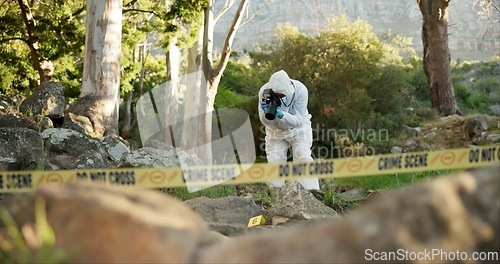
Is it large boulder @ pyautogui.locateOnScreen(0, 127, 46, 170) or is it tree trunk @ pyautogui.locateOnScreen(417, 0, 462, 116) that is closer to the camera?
large boulder @ pyautogui.locateOnScreen(0, 127, 46, 170)

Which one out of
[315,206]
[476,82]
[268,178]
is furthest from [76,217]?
[476,82]

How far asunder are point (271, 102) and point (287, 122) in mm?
341

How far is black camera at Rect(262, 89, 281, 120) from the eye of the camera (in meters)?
8.66

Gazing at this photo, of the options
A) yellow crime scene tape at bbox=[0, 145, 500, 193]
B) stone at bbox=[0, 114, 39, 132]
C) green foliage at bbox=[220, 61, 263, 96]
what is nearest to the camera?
yellow crime scene tape at bbox=[0, 145, 500, 193]

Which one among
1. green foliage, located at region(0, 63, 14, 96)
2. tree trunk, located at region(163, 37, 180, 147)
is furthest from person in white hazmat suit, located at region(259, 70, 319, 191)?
tree trunk, located at region(163, 37, 180, 147)

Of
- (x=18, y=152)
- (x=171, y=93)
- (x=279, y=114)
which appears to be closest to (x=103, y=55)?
(x=279, y=114)

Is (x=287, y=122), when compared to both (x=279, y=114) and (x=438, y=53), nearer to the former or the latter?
(x=279, y=114)

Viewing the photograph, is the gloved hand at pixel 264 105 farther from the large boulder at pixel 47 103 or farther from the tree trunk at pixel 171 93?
the tree trunk at pixel 171 93

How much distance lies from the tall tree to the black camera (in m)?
5.56

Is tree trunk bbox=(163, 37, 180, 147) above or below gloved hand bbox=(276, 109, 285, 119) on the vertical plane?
below

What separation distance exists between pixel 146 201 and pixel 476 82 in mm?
36312

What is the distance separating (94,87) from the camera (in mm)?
14047

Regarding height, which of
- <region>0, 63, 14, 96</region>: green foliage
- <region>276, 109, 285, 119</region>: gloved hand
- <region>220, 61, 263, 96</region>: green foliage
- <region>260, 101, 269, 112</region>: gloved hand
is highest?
<region>260, 101, 269, 112</region>: gloved hand

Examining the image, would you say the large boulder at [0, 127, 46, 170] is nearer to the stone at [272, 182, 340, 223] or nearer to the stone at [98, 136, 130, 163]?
the stone at [98, 136, 130, 163]
